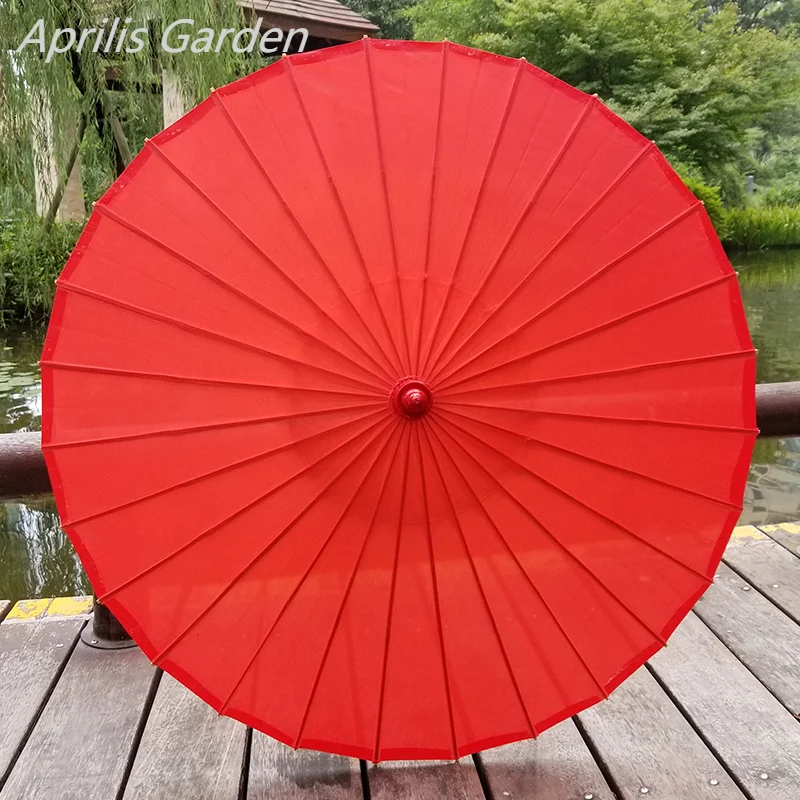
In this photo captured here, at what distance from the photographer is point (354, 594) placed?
0.93m

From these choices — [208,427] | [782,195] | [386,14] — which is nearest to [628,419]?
[208,427]

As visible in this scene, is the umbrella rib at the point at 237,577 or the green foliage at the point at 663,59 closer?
the umbrella rib at the point at 237,577

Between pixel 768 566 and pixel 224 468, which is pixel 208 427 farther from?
pixel 768 566

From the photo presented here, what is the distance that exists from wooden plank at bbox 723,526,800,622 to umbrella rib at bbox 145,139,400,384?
1249mm

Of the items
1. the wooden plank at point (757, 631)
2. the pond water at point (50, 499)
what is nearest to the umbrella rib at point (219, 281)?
the pond water at point (50, 499)

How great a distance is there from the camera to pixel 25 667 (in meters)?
1.42

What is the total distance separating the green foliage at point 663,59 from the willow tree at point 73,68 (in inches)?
224

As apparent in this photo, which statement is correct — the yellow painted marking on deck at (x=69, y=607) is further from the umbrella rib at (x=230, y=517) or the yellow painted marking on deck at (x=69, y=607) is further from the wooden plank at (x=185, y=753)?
the umbrella rib at (x=230, y=517)

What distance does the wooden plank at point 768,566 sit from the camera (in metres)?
1.65

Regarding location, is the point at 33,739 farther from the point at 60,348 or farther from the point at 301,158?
the point at 301,158

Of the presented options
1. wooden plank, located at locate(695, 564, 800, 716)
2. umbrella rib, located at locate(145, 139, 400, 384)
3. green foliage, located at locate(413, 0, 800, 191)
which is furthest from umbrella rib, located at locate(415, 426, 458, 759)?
green foliage, located at locate(413, 0, 800, 191)

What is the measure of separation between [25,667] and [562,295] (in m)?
1.19

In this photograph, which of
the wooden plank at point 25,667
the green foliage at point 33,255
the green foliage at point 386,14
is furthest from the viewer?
the green foliage at point 386,14

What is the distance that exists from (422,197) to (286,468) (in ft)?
1.14
